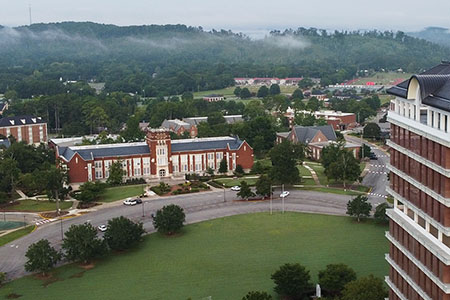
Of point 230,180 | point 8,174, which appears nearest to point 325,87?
point 230,180

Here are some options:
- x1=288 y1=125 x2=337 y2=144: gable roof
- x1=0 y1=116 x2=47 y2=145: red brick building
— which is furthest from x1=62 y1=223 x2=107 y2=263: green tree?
x1=0 y1=116 x2=47 y2=145: red brick building

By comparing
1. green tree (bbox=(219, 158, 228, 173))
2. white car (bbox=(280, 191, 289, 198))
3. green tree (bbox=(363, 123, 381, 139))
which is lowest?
white car (bbox=(280, 191, 289, 198))

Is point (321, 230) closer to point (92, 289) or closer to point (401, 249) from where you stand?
point (92, 289)

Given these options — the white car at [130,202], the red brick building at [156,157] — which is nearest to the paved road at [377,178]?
the red brick building at [156,157]

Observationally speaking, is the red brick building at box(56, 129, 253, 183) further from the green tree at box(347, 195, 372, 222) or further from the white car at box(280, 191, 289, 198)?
the green tree at box(347, 195, 372, 222)

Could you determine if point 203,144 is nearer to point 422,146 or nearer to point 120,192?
point 120,192

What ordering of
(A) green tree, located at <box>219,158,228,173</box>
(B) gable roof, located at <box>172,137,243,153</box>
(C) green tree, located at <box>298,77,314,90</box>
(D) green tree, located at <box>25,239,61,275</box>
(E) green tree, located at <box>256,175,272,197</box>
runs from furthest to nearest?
1. (C) green tree, located at <box>298,77,314,90</box>
2. (B) gable roof, located at <box>172,137,243,153</box>
3. (A) green tree, located at <box>219,158,228,173</box>
4. (E) green tree, located at <box>256,175,272,197</box>
5. (D) green tree, located at <box>25,239,61,275</box>

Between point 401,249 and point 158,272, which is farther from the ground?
point 401,249

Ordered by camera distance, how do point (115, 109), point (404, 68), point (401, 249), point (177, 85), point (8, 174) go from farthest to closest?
point (404, 68) < point (177, 85) < point (115, 109) < point (8, 174) < point (401, 249)
